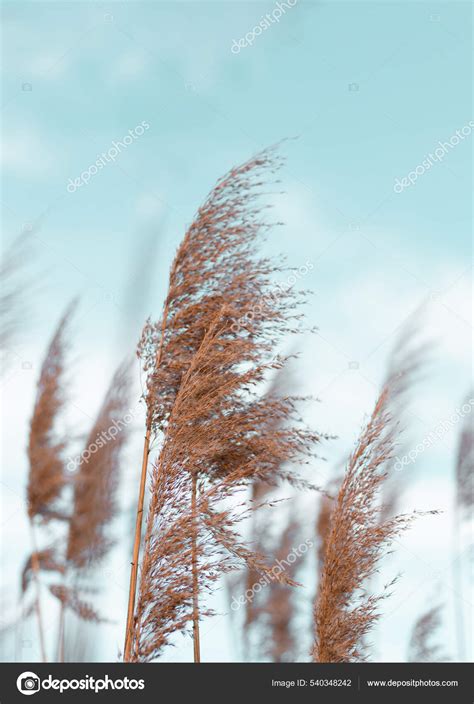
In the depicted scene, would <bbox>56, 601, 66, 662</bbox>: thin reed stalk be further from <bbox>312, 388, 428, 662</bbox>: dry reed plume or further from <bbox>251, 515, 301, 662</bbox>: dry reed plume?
<bbox>251, 515, 301, 662</bbox>: dry reed plume

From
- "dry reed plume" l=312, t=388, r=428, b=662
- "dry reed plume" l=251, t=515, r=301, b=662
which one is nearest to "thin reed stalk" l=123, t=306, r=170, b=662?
"dry reed plume" l=312, t=388, r=428, b=662

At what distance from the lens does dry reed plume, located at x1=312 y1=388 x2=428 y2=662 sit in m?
3.88

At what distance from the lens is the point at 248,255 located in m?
4.05

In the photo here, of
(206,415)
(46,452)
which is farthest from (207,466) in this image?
(46,452)
